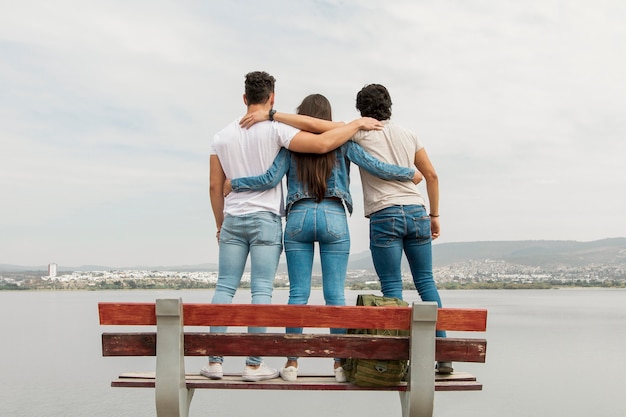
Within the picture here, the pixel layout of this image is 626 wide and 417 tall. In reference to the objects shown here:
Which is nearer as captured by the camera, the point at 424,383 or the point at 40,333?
the point at 424,383

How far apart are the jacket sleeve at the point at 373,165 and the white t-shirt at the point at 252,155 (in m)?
0.53

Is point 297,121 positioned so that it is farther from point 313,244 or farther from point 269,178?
point 313,244

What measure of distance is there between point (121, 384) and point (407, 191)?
2.73 m

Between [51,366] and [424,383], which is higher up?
[424,383]

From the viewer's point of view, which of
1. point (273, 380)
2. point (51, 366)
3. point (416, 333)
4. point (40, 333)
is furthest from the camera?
point (40, 333)

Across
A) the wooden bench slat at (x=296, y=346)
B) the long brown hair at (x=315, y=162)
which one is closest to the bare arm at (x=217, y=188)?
the long brown hair at (x=315, y=162)

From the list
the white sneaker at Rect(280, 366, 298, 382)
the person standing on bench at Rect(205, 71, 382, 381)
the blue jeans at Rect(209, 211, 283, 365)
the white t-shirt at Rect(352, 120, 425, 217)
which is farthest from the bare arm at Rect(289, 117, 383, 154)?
the white sneaker at Rect(280, 366, 298, 382)

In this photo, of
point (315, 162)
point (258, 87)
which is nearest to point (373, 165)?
point (315, 162)

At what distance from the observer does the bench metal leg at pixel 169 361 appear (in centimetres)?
482

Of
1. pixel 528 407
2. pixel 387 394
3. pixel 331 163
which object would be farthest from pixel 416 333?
pixel 387 394

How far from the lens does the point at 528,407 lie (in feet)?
67.7

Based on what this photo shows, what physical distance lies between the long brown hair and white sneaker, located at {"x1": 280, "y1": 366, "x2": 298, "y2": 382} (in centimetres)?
129

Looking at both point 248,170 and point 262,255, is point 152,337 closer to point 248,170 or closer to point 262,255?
point 262,255

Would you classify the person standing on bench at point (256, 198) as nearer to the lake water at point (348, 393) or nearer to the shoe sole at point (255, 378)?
the shoe sole at point (255, 378)
